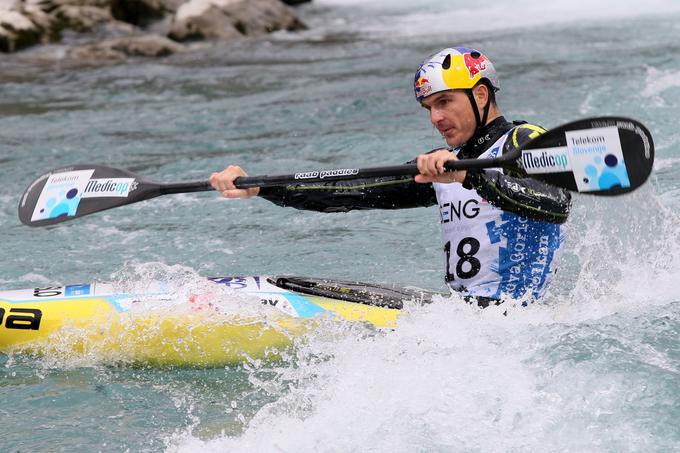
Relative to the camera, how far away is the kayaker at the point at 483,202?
4.23 metres

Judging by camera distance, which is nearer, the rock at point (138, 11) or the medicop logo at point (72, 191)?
the medicop logo at point (72, 191)

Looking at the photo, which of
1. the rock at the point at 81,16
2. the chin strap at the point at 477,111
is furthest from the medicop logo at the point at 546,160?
the rock at the point at 81,16

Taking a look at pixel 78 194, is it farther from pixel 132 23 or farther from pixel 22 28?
pixel 132 23

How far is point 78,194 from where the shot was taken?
5.02m

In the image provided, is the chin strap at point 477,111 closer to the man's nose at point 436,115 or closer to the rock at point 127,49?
the man's nose at point 436,115

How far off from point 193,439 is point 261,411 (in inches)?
12.1

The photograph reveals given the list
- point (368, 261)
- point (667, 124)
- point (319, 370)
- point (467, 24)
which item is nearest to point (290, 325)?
point (319, 370)

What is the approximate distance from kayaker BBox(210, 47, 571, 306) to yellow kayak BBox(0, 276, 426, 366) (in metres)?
0.42

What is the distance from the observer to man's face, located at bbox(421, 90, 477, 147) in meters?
4.33

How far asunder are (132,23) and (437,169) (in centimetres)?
1413

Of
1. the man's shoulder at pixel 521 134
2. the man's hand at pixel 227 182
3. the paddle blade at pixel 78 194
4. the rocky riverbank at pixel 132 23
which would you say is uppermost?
the rocky riverbank at pixel 132 23

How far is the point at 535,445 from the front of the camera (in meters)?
3.69

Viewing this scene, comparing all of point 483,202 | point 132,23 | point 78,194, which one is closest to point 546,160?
point 483,202

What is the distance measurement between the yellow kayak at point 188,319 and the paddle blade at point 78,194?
42 centimetres
